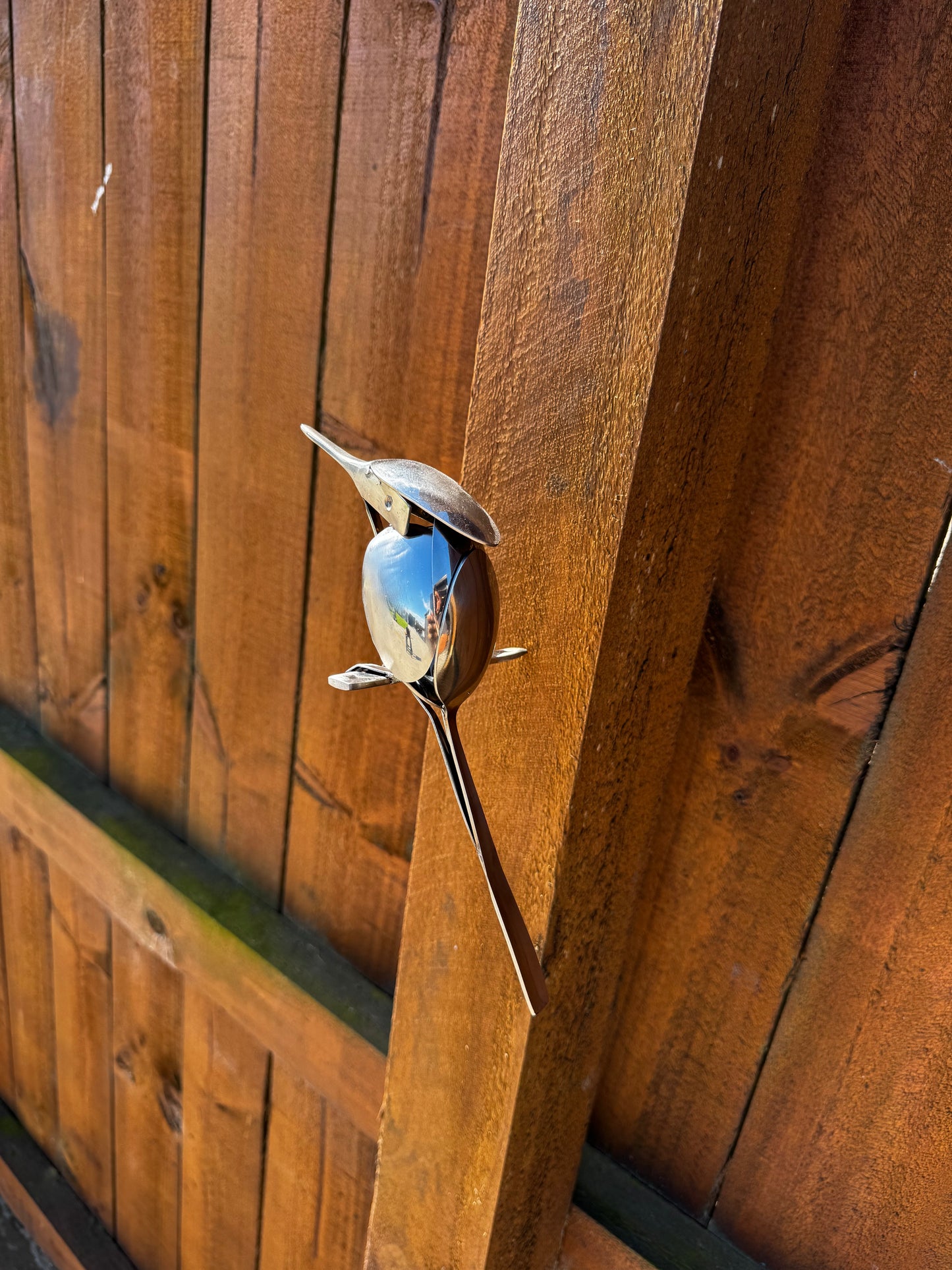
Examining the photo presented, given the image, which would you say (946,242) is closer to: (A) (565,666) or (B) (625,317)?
(B) (625,317)

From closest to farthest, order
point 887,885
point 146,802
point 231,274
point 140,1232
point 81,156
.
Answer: point 887,885 → point 231,274 → point 81,156 → point 146,802 → point 140,1232

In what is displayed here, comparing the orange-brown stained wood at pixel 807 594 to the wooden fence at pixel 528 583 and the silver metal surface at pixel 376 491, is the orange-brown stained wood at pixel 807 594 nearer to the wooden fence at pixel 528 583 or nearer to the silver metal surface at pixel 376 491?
the wooden fence at pixel 528 583

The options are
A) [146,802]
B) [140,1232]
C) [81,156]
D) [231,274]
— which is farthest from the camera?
[140,1232]

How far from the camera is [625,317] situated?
1.31ft

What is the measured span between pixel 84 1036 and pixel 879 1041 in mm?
1001

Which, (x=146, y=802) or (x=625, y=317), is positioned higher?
(x=625, y=317)

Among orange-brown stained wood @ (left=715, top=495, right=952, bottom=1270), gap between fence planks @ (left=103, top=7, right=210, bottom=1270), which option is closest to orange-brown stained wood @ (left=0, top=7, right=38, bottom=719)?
gap between fence planks @ (left=103, top=7, right=210, bottom=1270)

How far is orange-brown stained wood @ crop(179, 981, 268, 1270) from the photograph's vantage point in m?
0.92

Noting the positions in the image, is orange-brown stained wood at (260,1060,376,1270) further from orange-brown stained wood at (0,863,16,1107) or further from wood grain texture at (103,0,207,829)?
orange-brown stained wood at (0,863,16,1107)

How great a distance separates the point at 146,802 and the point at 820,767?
2.45 ft

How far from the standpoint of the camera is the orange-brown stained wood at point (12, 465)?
A: 90 cm

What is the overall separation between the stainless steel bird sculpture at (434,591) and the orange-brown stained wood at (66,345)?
0.62 metres

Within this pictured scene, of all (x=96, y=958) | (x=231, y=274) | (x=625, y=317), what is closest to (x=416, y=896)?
(x=625, y=317)

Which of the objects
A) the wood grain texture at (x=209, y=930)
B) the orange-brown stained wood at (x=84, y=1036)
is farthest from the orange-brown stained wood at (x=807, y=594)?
the orange-brown stained wood at (x=84, y=1036)
